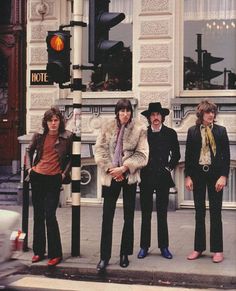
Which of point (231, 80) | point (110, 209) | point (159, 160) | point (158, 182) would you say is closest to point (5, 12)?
point (231, 80)

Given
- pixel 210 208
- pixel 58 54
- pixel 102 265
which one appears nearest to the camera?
pixel 102 265

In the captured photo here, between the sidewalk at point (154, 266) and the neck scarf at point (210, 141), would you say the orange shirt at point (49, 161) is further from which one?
the neck scarf at point (210, 141)

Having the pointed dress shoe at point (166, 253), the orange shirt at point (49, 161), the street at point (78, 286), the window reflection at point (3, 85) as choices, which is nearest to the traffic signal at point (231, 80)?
the window reflection at point (3, 85)

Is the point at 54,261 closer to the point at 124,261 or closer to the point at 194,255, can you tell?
the point at 124,261

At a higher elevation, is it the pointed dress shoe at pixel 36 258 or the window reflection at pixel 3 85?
the window reflection at pixel 3 85

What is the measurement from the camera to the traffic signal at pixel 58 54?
27.9ft

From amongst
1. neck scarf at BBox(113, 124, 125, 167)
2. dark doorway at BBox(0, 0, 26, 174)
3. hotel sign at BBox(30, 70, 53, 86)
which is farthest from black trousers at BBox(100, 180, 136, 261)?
dark doorway at BBox(0, 0, 26, 174)

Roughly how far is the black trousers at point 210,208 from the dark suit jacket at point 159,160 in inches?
16.0

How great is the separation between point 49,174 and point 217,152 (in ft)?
7.06

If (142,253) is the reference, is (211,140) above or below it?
above

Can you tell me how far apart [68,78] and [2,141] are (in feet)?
22.4

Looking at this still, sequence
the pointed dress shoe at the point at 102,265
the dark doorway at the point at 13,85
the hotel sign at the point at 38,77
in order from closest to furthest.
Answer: the pointed dress shoe at the point at 102,265 < the hotel sign at the point at 38,77 < the dark doorway at the point at 13,85

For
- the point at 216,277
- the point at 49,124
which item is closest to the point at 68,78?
the point at 49,124

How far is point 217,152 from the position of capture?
331 inches
